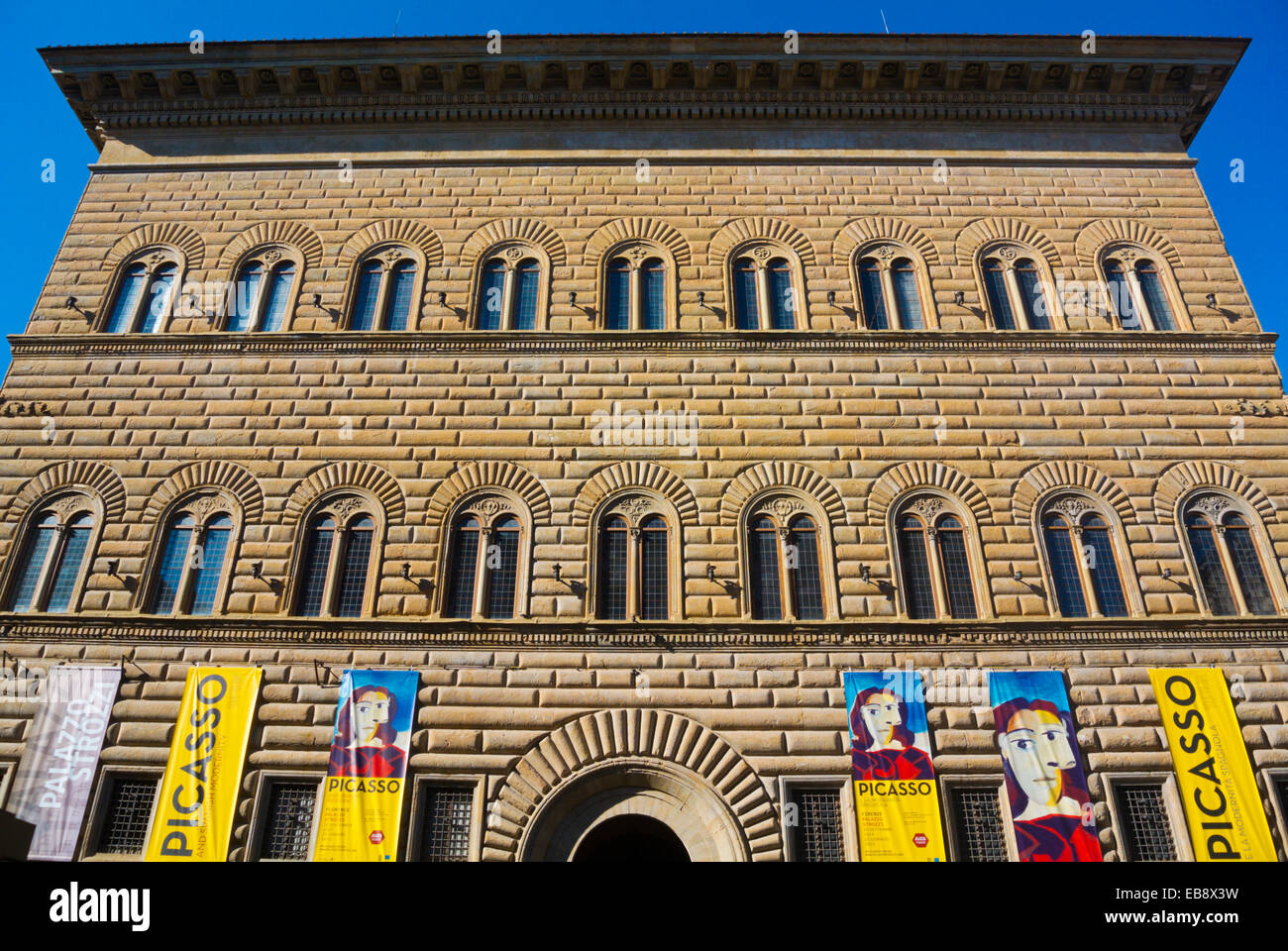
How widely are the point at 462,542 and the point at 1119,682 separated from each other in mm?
9714

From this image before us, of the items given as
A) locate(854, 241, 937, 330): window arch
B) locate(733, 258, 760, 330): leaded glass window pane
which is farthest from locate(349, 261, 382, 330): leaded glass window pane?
locate(854, 241, 937, 330): window arch

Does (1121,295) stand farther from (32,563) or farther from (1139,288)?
(32,563)

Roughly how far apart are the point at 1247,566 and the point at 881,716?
6.39 metres

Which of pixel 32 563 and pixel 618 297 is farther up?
pixel 618 297

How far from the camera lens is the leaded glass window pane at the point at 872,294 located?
49.4ft

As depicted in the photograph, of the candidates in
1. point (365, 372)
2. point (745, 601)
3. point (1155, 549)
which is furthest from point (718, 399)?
point (1155, 549)

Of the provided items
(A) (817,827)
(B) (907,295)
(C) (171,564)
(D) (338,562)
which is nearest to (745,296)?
(B) (907,295)

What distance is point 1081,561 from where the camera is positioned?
1301 centimetres

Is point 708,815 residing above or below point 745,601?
below

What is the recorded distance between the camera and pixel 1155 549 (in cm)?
1306

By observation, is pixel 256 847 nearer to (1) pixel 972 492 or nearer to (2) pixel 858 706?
(2) pixel 858 706

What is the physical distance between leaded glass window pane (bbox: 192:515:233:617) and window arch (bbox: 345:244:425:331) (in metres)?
4.13

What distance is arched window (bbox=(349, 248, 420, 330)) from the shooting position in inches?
599
